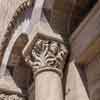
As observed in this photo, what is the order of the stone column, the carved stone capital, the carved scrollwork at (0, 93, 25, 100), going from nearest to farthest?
the stone column < the carved stone capital < the carved scrollwork at (0, 93, 25, 100)

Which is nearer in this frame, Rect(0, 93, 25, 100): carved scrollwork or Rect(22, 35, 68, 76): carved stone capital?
Rect(22, 35, 68, 76): carved stone capital

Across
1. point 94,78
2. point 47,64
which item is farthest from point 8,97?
point 94,78

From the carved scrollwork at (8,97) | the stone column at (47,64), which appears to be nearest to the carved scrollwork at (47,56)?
the stone column at (47,64)

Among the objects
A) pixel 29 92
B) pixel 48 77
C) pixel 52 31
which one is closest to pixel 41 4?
pixel 52 31

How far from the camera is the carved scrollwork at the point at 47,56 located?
317 cm

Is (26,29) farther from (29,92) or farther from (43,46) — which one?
(29,92)

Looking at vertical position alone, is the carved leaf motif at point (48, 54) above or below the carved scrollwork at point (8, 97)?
above

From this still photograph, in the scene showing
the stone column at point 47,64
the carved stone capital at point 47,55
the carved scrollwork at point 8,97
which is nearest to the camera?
the stone column at point 47,64

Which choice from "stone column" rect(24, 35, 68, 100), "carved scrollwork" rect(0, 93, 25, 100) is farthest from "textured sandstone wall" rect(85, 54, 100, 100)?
"carved scrollwork" rect(0, 93, 25, 100)

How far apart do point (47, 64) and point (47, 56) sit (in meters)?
0.09

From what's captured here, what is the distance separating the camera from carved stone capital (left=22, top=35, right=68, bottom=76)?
10.4 feet

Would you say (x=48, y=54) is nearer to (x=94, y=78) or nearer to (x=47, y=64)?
(x=47, y=64)

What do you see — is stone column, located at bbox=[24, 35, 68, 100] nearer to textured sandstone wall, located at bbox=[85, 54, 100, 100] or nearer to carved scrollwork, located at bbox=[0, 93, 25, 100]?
textured sandstone wall, located at bbox=[85, 54, 100, 100]

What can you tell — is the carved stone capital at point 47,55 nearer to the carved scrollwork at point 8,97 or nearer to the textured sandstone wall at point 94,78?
the textured sandstone wall at point 94,78
